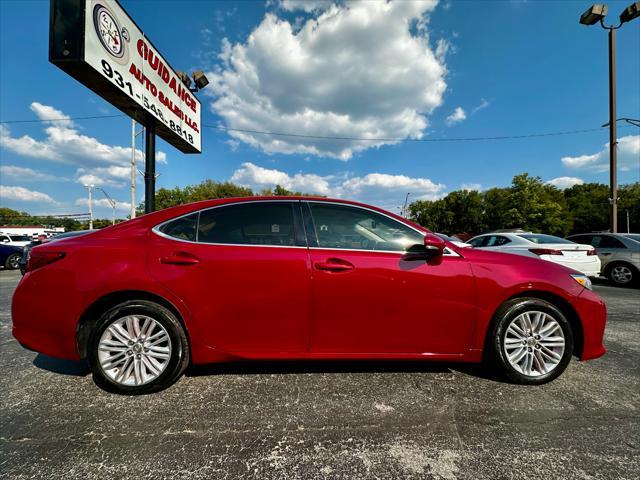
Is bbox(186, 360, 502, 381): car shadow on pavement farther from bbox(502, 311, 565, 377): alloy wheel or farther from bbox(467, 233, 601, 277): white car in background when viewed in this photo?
bbox(467, 233, 601, 277): white car in background

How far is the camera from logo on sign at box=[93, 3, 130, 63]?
239 inches

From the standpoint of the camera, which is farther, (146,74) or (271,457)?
(146,74)

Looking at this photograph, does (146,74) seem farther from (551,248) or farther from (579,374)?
(551,248)

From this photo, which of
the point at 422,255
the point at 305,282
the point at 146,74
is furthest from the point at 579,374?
the point at 146,74

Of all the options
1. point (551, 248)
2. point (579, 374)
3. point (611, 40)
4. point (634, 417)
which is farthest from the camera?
point (611, 40)

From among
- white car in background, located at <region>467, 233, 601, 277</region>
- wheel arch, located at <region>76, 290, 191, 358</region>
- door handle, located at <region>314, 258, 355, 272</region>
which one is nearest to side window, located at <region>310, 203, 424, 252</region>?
door handle, located at <region>314, 258, 355, 272</region>

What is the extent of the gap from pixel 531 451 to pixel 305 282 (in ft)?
5.59

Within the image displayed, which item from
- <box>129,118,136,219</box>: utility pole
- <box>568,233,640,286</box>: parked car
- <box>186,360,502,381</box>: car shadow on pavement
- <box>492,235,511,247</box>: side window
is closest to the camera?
<box>186,360,502,381</box>: car shadow on pavement

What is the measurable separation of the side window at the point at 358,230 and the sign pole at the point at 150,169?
6.84 meters

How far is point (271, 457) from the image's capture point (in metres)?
1.66

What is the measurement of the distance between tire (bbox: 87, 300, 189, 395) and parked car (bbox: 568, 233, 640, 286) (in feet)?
34.6

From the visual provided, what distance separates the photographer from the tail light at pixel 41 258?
2.35 m

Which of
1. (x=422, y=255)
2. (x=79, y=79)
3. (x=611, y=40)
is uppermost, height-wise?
(x=611, y=40)

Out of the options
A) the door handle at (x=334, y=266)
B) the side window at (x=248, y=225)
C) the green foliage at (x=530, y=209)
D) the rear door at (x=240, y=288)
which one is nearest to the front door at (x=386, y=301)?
the door handle at (x=334, y=266)
